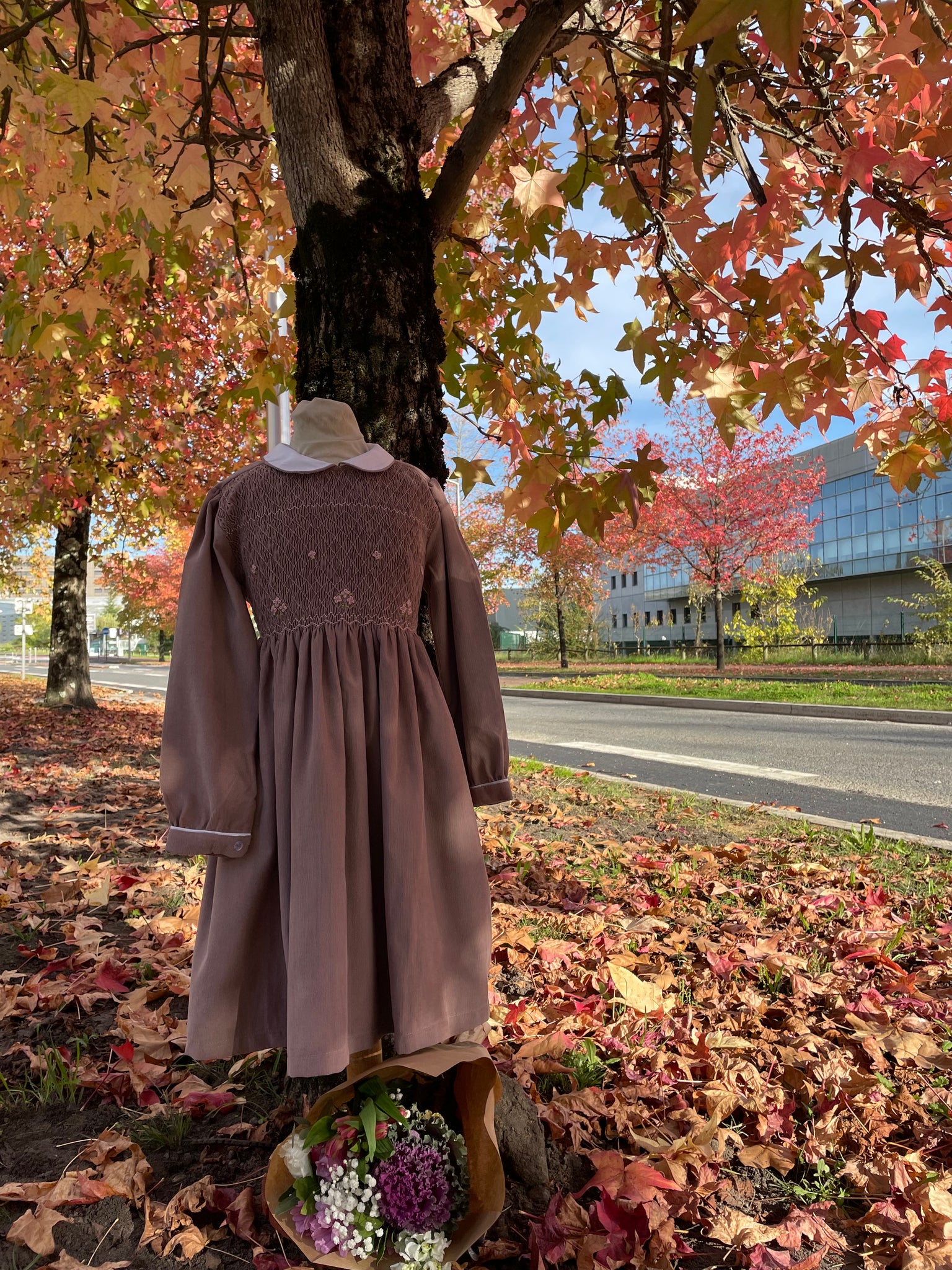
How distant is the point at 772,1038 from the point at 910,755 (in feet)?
20.6

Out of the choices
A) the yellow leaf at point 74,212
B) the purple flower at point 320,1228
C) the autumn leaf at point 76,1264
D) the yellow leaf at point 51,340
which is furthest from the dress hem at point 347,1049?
the yellow leaf at point 51,340

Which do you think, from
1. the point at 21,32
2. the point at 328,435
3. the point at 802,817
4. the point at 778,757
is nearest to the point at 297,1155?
the point at 328,435

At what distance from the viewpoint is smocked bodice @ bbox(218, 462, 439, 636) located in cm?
174

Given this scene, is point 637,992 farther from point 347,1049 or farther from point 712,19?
point 712,19

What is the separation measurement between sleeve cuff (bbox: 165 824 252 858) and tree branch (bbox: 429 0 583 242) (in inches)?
69.3

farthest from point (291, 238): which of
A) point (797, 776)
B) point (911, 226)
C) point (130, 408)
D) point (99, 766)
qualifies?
point (797, 776)

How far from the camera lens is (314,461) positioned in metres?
1.73

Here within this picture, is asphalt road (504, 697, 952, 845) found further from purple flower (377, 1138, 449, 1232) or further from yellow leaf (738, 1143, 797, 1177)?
purple flower (377, 1138, 449, 1232)

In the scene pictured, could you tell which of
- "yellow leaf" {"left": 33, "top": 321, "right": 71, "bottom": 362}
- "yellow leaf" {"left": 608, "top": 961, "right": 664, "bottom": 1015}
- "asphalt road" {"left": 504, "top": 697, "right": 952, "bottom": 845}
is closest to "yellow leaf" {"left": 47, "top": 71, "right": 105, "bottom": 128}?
"yellow leaf" {"left": 33, "top": 321, "right": 71, "bottom": 362}

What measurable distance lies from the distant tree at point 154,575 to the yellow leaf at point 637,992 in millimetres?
7280

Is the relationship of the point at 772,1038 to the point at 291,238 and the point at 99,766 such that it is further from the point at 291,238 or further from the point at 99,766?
the point at 99,766

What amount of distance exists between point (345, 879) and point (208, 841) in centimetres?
30

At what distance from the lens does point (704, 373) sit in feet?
8.66

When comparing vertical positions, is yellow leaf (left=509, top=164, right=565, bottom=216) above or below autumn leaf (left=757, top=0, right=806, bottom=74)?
above
